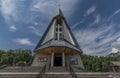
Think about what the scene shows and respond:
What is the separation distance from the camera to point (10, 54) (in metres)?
37.0

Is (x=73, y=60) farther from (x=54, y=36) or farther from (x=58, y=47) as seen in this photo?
(x=54, y=36)

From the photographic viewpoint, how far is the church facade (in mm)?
14867

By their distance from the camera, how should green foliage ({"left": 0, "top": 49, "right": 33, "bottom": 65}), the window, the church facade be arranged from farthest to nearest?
green foliage ({"left": 0, "top": 49, "right": 33, "bottom": 65}) → the window → the church facade

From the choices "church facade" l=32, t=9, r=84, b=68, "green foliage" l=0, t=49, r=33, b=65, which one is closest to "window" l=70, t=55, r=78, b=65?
"church facade" l=32, t=9, r=84, b=68

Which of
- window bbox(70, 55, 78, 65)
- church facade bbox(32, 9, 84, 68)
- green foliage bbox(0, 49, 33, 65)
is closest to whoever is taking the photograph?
church facade bbox(32, 9, 84, 68)

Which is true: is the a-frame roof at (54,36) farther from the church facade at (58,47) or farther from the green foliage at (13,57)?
the green foliage at (13,57)

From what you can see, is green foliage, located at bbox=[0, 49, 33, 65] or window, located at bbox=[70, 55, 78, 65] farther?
green foliage, located at bbox=[0, 49, 33, 65]

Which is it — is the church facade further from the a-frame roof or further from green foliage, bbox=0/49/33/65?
green foliage, bbox=0/49/33/65

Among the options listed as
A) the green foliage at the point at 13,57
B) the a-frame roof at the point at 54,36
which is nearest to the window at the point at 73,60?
the a-frame roof at the point at 54,36

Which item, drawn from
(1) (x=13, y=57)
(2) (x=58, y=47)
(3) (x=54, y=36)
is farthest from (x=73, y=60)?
(1) (x=13, y=57)

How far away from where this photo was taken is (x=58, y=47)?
1448 cm

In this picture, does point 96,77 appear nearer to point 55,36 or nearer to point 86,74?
point 86,74

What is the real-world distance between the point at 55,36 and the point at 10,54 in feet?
78.8

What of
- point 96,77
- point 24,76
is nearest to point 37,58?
point 24,76
